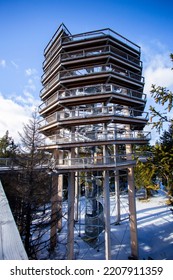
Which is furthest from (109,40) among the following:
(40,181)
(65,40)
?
(40,181)

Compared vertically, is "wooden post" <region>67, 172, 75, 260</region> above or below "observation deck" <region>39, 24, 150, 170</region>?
below

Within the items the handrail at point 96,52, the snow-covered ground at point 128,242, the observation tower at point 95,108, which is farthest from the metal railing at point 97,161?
the handrail at point 96,52

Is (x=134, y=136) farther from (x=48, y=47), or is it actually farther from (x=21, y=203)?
(x=48, y=47)

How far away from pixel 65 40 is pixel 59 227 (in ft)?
55.8

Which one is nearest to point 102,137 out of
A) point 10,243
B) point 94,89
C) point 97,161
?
point 97,161

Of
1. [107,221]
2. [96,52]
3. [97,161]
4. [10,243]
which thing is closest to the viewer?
[10,243]

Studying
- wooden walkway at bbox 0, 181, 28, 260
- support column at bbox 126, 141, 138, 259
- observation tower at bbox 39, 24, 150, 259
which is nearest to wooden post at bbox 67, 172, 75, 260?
observation tower at bbox 39, 24, 150, 259

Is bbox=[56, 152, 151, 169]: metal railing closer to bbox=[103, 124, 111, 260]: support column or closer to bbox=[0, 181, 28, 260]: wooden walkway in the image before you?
bbox=[103, 124, 111, 260]: support column

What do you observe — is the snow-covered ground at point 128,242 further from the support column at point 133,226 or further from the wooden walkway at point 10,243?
the wooden walkway at point 10,243

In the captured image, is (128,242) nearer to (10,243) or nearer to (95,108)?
(95,108)

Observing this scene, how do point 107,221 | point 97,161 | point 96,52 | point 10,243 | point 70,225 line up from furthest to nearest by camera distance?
1. point 96,52
2. point 97,161
3. point 70,225
4. point 107,221
5. point 10,243

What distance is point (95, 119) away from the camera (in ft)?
37.2

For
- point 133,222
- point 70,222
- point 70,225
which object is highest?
point 70,222
